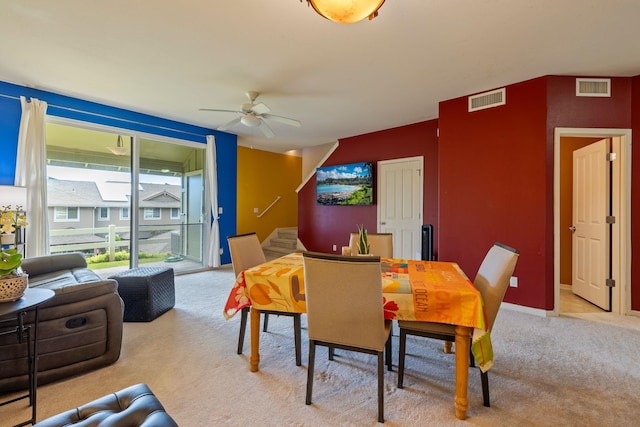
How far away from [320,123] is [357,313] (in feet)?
12.9

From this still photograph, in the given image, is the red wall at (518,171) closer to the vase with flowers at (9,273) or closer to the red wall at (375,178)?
the red wall at (375,178)

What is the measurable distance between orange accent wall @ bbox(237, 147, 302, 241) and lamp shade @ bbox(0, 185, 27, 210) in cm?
387

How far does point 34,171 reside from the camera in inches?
134

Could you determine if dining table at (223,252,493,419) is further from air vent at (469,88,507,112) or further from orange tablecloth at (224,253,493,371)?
air vent at (469,88,507,112)

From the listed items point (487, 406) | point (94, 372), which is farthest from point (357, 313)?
point (94, 372)

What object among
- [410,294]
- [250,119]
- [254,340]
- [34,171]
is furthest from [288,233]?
[410,294]

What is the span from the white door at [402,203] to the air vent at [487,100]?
1.30 m

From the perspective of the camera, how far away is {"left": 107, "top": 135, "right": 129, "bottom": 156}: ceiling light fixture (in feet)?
14.3

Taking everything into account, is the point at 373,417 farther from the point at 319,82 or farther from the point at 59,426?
the point at 319,82

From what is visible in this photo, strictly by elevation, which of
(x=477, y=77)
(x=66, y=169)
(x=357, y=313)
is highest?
(x=477, y=77)

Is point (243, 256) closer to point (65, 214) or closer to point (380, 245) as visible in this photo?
point (380, 245)

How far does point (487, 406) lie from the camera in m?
1.69

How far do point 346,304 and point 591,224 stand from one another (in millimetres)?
3829

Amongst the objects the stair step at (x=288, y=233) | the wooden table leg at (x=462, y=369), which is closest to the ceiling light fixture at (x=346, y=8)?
the wooden table leg at (x=462, y=369)
